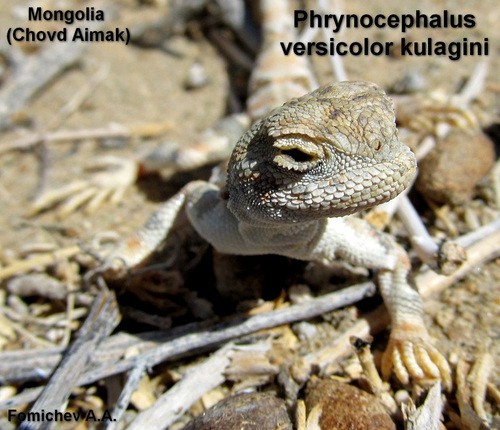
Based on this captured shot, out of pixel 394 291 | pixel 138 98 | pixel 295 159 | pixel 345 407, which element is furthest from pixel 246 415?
pixel 138 98

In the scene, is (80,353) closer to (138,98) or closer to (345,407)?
(345,407)

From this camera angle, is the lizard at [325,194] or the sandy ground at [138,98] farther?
the sandy ground at [138,98]

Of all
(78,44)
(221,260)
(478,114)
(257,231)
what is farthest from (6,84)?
(478,114)

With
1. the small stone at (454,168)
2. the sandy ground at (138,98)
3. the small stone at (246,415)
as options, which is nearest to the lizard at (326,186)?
the small stone at (246,415)

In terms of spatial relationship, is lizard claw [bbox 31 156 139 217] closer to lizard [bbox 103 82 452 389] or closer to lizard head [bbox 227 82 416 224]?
lizard [bbox 103 82 452 389]

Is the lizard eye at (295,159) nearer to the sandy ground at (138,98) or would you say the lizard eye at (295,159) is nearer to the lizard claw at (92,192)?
the sandy ground at (138,98)

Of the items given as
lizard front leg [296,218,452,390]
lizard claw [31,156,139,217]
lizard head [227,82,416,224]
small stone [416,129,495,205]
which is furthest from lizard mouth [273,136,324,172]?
lizard claw [31,156,139,217]

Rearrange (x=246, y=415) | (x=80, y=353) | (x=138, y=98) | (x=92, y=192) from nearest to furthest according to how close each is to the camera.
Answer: (x=246, y=415)
(x=80, y=353)
(x=92, y=192)
(x=138, y=98)
